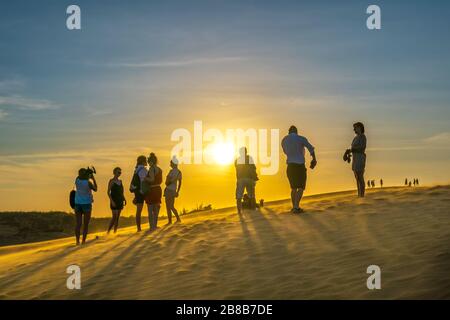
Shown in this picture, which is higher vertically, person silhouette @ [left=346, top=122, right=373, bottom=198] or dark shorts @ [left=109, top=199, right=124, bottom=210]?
person silhouette @ [left=346, top=122, right=373, bottom=198]

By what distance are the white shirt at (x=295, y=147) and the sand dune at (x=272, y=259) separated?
5.29ft

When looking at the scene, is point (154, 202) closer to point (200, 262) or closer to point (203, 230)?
point (203, 230)

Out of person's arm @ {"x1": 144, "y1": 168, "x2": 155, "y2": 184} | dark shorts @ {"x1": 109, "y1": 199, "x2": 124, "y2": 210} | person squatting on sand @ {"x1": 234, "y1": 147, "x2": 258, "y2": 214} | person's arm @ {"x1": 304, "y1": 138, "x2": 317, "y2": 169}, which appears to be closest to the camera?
person's arm @ {"x1": 304, "y1": 138, "x2": 317, "y2": 169}

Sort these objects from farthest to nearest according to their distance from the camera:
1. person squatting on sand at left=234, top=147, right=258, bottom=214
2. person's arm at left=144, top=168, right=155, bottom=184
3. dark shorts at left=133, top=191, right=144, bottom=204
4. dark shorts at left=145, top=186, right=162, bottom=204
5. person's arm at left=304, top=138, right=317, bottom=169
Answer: person squatting on sand at left=234, top=147, right=258, bottom=214 < dark shorts at left=133, top=191, right=144, bottom=204 < dark shorts at left=145, top=186, right=162, bottom=204 < person's arm at left=144, top=168, right=155, bottom=184 < person's arm at left=304, top=138, right=317, bottom=169

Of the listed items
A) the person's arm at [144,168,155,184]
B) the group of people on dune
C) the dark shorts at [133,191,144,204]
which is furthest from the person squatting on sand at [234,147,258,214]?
the dark shorts at [133,191,144,204]

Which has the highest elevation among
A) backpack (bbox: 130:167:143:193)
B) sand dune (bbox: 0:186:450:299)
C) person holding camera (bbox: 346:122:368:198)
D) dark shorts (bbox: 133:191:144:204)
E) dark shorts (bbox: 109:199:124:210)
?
person holding camera (bbox: 346:122:368:198)

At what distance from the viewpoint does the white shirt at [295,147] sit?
15.5 meters

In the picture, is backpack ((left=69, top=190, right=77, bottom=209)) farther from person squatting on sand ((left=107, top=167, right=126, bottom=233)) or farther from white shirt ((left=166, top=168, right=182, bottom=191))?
white shirt ((left=166, top=168, right=182, bottom=191))

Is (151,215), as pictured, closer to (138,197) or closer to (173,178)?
(138,197)

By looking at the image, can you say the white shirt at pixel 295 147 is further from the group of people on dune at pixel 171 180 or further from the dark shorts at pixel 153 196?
the dark shorts at pixel 153 196

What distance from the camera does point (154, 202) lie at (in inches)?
667

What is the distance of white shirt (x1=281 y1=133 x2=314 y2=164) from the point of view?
50.8 ft

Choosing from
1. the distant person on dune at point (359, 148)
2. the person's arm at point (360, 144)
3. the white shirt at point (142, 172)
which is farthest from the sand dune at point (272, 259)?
the white shirt at point (142, 172)
